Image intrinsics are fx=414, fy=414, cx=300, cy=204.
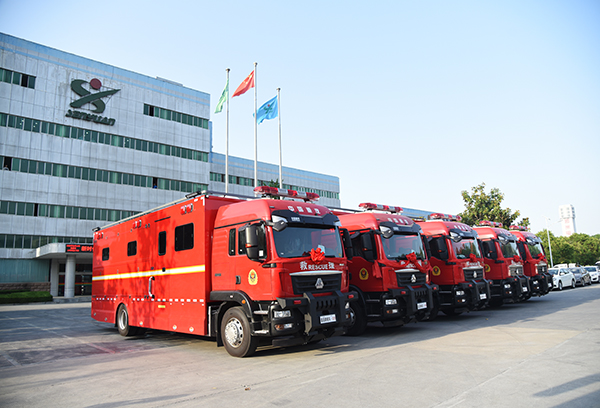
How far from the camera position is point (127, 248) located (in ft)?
44.4

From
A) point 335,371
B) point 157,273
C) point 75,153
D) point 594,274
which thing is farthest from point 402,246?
point 75,153

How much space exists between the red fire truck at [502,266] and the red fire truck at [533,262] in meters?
0.96

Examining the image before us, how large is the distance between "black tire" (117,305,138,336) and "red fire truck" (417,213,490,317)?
32.6ft

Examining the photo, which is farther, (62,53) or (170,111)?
(170,111)

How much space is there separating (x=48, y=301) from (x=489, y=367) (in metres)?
39.7

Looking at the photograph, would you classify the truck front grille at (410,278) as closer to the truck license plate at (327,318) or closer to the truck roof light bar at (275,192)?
the truck license plate at (327,318)

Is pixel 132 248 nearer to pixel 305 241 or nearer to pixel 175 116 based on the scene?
pixel 305 241

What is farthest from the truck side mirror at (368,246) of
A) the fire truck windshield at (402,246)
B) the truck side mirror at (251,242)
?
the truck side mirror at (251,242)

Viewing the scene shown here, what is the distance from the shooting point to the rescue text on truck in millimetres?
17562

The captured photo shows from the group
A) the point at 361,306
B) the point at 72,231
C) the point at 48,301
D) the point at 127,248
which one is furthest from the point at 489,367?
the point at 72,231

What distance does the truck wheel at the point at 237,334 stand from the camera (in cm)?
867

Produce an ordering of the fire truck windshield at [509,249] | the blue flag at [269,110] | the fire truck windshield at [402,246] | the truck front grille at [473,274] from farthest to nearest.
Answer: the blue flag at [269,110], the fire truck windshield at [509,249], the truck front grille at [473,274], the fire truck windshield at [402,246]

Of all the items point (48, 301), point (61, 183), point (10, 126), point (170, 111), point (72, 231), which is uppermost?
point (170, 111)

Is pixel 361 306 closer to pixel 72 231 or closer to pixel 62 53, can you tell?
pixel 72 231
